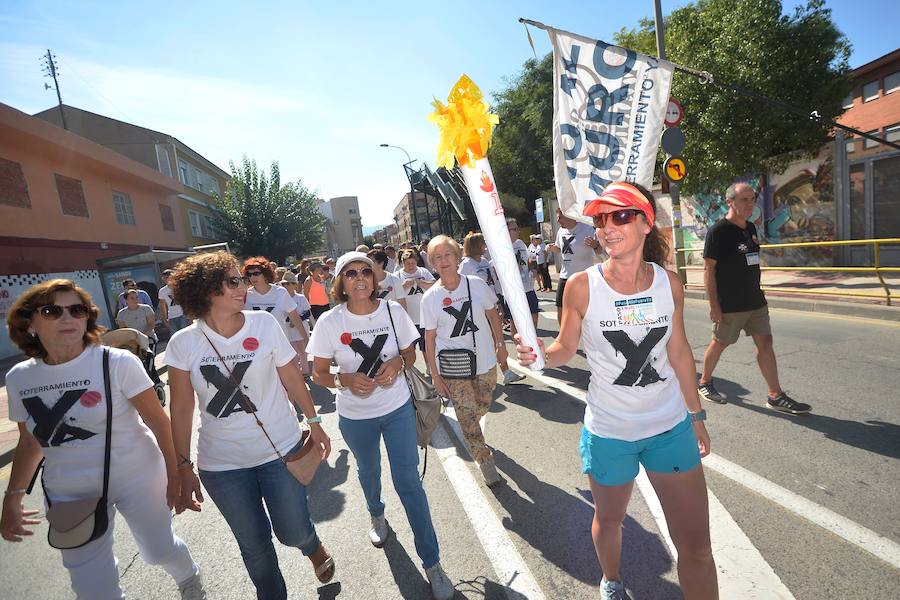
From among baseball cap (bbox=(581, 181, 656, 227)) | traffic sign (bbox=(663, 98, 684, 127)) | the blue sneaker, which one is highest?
traffic sign (bbox=(663, 98, 684, 127))

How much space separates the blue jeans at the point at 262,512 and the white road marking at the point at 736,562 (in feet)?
6.76

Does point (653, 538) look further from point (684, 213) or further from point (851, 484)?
point (684, 213)

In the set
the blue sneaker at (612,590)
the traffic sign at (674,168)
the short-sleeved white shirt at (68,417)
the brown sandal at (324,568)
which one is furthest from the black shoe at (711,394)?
the traffic sign at (674,168)

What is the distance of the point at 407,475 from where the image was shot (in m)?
2.54

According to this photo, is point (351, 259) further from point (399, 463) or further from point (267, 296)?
point (267, 296)

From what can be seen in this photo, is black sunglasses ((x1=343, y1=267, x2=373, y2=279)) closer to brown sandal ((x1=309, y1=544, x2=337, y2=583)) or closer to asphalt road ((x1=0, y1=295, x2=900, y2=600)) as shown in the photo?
brown sandal ((x1=309, y1=544, x2=337, y2=583))

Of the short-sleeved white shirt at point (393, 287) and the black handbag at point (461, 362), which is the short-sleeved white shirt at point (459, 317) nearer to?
the black handbag at point (461, 362)

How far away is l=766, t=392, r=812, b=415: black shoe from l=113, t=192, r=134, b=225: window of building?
2540 centimetres

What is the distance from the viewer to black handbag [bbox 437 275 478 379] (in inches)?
135

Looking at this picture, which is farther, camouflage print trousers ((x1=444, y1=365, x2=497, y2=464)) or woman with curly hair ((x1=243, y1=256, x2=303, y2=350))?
woman with curly hair ((x1=243, y1=256, x2=303, y2=350))

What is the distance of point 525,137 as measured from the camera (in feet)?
102

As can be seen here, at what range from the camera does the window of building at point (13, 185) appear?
46.0ft

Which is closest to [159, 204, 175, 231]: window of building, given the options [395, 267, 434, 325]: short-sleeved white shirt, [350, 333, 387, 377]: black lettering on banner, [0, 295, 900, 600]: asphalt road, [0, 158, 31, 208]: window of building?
[0, 158, 31, 208]: window of building

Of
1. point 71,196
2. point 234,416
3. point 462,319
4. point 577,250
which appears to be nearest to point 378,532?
point 234,416
